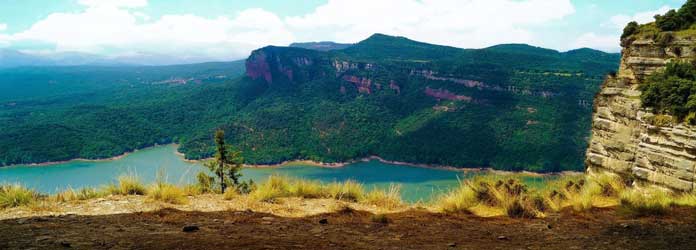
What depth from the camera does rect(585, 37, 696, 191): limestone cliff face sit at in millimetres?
8461

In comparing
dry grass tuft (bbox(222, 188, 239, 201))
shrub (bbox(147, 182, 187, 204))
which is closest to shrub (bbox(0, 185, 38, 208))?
shrub (bbox(147, 182, 187, 204))

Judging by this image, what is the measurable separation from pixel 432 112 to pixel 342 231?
314 feet

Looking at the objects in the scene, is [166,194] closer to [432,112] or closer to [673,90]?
[673,90]

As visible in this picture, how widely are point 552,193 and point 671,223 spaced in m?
2.71

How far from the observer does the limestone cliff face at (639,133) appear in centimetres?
846

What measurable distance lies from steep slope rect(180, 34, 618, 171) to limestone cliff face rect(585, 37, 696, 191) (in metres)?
62.0

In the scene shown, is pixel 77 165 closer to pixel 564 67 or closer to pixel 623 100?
pixel 623 100

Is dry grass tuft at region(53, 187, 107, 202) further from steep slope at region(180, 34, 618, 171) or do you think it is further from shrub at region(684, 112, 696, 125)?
steep slope at region(180, 34, 618, 171)

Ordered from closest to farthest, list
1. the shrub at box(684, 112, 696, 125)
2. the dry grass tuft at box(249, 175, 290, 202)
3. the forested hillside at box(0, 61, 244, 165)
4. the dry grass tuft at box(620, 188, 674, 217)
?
the dry grass tuft at box(620, 188, 674, 217) < the dry grass tuft at box(249, 175, 290, 202) < the shrub at box(684, 112, 696, 125) < the forested hillside at box(0, 61, 244, 165)

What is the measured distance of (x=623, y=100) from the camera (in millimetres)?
11227

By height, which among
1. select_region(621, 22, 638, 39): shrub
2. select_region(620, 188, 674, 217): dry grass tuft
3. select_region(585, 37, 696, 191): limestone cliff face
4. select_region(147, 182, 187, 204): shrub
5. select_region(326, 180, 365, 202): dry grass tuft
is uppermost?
select_region(621, 22, 638, 39): shrub

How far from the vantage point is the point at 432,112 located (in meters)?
98.8

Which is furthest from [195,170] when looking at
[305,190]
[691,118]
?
[691,118]

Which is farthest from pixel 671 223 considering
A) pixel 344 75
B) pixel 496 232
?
pixel 344 75
